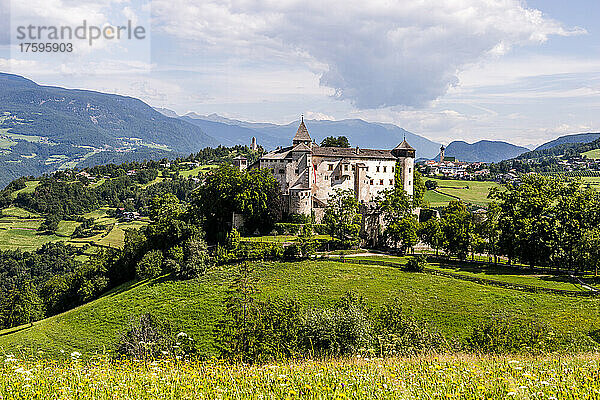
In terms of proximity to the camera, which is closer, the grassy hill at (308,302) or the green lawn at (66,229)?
the grassy hill at (308,302)

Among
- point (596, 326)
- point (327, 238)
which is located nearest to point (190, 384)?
point (596, 326)

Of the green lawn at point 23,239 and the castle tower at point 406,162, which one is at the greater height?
the castle tower at point 406,162

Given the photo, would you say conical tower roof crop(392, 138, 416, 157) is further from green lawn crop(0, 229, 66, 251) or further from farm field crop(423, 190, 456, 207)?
green lawn crop(0, 229, 66, 251)

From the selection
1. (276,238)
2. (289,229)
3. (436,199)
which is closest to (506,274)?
(289,229)

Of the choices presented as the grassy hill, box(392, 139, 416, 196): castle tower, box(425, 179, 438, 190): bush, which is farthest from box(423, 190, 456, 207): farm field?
the grassy hill

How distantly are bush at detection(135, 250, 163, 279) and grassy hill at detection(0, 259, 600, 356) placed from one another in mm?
2232

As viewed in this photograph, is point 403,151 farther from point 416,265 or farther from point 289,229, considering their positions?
point 416,265

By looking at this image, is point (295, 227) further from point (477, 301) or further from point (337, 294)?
point (477, 301)

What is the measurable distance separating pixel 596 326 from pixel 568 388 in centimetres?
3601

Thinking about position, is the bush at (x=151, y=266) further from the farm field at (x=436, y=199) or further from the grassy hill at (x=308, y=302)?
the farm field at (x=436, y=199)

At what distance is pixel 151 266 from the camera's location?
72125mm

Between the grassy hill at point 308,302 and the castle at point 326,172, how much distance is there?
18894mm

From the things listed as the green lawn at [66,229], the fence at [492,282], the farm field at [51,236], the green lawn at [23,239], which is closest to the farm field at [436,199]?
the fence at [492,282]

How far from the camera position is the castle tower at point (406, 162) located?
9870 centimetres
